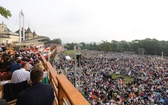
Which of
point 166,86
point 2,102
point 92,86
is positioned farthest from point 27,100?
point 166,86

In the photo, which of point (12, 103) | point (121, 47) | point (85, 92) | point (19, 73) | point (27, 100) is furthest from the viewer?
point (121, 47)

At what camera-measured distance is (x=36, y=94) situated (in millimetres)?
1971

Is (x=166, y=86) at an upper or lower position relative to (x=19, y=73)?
lower

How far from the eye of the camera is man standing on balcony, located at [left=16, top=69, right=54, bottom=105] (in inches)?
75.9

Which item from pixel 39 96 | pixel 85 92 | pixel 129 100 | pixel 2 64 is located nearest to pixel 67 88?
pixel 39 96

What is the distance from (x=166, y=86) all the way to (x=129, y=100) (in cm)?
806

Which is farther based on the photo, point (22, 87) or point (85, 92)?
point (85, 92)

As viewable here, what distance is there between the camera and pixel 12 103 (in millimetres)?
3086

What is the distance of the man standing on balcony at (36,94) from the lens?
1.93 meters

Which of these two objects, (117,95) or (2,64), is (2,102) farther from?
(117,95)

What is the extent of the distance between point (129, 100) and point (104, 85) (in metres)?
4.97

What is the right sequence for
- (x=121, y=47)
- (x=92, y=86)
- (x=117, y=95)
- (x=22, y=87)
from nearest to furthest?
(x=22, y=87)
(x=117, y=95)
(x=92, y=86)
(x=121, y=47)

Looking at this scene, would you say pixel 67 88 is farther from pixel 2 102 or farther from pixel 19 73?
pixel 19 73

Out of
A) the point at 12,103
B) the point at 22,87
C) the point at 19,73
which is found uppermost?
the point at 19,73
